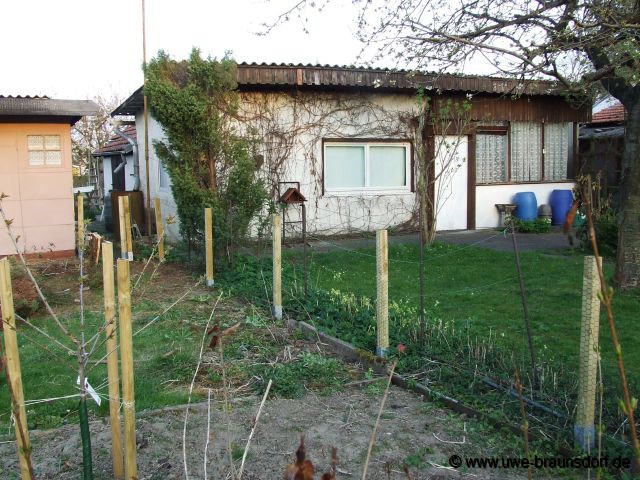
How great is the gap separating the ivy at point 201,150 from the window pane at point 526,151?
852 cm

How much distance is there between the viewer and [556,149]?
16.9m

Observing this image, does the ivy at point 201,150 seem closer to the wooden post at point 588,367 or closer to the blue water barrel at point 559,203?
the wooden post at point 588,367

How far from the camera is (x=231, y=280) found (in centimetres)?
911

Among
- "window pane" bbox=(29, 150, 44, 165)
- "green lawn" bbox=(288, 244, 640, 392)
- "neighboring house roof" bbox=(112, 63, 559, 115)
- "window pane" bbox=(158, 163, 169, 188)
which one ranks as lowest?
"green lawn" bbox=(288, 244, 640, 392)

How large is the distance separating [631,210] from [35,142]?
10.2 meters

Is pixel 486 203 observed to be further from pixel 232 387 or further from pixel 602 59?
pixel 232 387

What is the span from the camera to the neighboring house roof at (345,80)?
12688mm

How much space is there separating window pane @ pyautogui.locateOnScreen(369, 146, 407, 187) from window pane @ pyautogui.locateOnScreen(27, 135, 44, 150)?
6.93m

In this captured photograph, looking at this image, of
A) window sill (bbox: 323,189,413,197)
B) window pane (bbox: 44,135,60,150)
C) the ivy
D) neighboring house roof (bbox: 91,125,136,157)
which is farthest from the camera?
neighboring house roof (bbox: 91,125,136,157)

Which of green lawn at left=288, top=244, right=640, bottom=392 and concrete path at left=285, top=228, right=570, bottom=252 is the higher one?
concrete path at left=285, top=228, right=570, bottom=252

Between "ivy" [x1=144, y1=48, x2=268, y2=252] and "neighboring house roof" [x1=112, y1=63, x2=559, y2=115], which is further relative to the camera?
"neighboring house roof" [x1=112, y1=63, x2=559, y2=115]

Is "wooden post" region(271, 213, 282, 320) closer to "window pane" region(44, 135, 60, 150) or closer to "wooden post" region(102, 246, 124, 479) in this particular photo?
"wooden post" region(102, 246, 124, 479)

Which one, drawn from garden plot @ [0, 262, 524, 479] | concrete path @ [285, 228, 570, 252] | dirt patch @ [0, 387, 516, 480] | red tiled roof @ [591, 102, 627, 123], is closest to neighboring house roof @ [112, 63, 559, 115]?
concrete path @ [285, 228, 570, 252]

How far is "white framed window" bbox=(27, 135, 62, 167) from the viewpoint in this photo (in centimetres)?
1191
